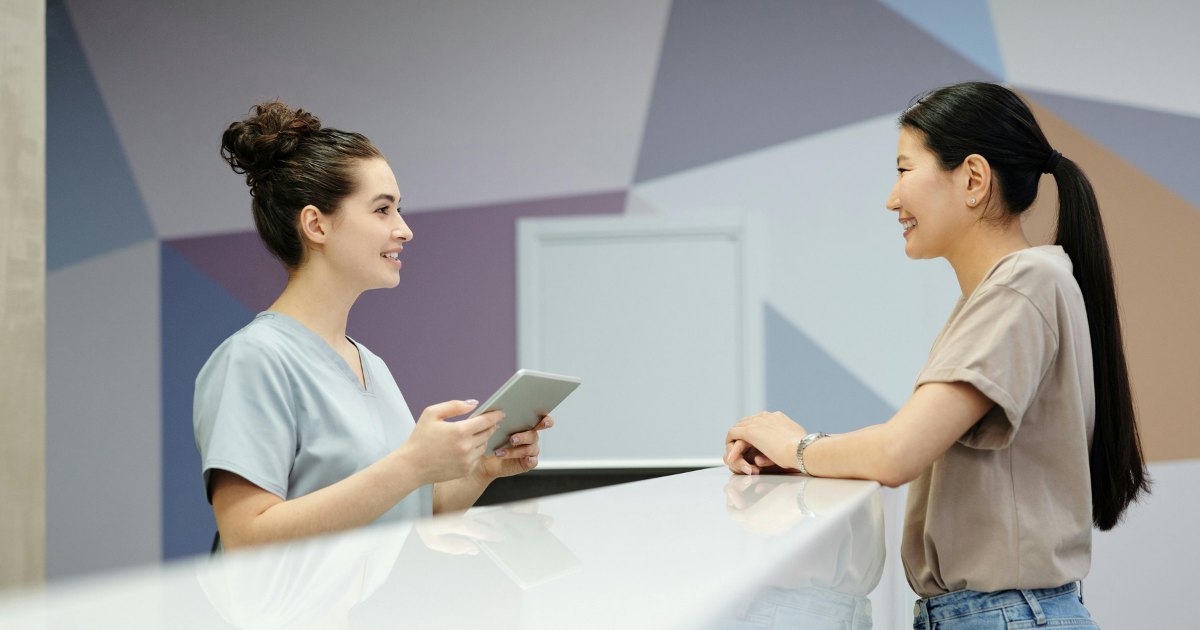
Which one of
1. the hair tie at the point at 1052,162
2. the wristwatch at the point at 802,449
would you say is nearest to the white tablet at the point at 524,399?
the wristwatch at the point at 802,449

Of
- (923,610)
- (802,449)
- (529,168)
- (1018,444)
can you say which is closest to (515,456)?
(802,449)

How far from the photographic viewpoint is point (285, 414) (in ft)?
5.36

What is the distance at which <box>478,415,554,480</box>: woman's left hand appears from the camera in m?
1.93

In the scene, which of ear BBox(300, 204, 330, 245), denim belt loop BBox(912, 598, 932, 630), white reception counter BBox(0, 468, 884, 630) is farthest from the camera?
ear BBox(300, 204, 330, 245)

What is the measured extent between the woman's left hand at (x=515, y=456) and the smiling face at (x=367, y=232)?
1.20ft

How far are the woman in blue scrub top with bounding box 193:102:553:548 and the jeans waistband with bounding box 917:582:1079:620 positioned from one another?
2.28ft

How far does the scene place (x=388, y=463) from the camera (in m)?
1.57

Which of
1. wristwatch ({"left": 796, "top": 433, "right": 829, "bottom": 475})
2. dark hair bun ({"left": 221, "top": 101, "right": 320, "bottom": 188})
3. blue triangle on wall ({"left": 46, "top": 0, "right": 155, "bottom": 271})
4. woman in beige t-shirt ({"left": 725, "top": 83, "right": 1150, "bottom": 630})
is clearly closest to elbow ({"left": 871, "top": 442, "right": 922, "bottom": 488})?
woman in beige t-shirt ({"left": 725, "top": 83, "right": 1150, "bottom": 630})

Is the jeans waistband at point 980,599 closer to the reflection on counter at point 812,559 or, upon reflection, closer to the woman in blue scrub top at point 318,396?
the reflection on counter at point 812,559

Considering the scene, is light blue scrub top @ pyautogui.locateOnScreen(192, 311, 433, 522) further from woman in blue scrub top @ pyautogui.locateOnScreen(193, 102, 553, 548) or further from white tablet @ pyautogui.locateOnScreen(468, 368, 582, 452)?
white tablet @ pyautogui.locateOnScreen(468, 368, 582, 452)

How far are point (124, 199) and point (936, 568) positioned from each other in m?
4.72

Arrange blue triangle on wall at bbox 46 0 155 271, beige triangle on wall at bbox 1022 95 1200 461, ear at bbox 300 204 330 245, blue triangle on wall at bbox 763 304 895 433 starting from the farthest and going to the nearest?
1. blue triangle on wall at bbox 46 0 155 271
2. blue triangle on wall at bbox 763 304 895 433
3. beige triangle on wall at bbox 1022 95 1200 461
4. ear at bbox 300 204 330 245

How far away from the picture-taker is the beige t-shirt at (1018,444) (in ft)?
4.23

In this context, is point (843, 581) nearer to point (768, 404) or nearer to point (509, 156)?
point (768, 404)
